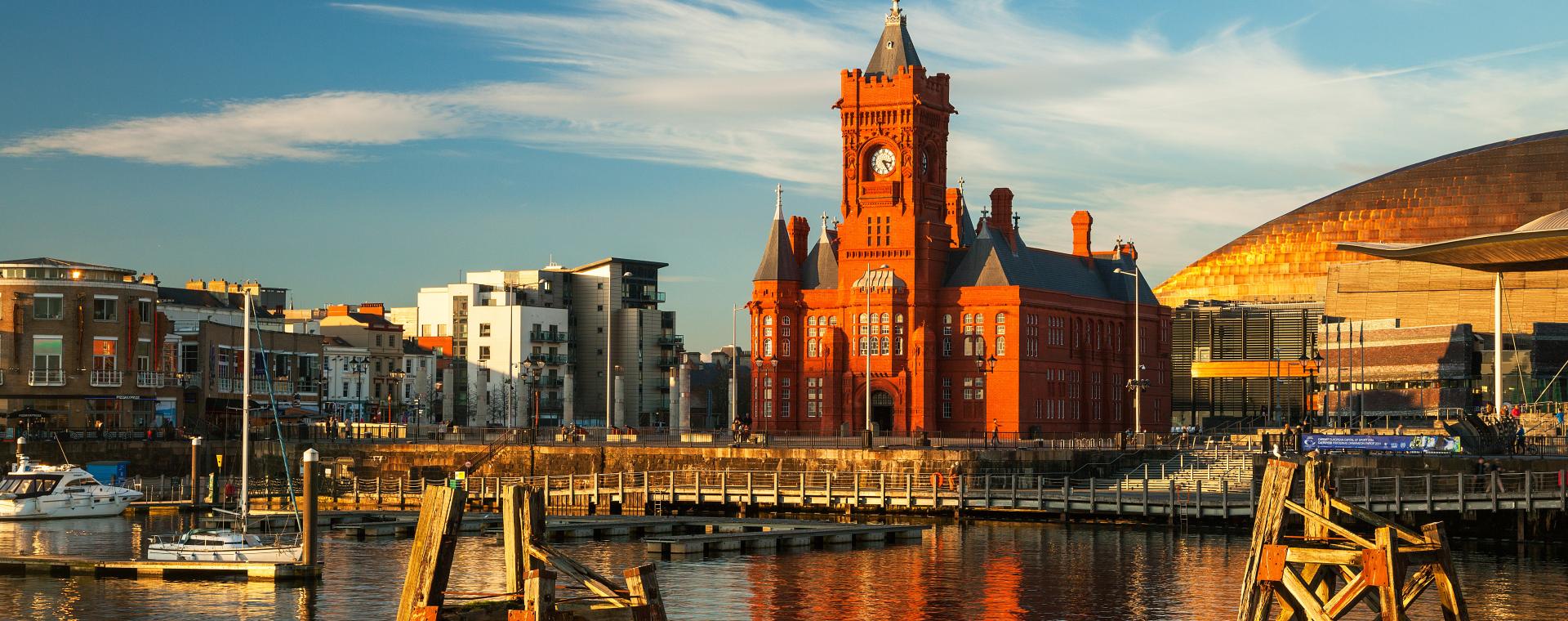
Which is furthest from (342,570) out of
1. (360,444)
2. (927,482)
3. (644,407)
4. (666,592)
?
(644,407)

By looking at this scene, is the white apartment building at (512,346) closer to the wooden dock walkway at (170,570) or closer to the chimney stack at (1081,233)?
the chimney stack at (1081,233)

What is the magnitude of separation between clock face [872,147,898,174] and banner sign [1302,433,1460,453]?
3376 cm

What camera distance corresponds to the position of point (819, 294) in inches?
4176

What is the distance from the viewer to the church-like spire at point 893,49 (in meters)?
104

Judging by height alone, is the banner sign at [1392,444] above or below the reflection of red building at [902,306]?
below

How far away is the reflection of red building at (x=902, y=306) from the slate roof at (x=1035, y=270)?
14 centimetres

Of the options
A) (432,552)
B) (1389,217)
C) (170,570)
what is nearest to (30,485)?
(170,570)

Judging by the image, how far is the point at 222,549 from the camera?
178ft

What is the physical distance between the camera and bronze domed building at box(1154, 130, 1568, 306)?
15350 centimetres

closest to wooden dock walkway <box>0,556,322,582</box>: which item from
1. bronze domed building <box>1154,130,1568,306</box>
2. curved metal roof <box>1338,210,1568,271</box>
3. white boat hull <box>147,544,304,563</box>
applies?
white boat hull <box>147,544,304,563</box>

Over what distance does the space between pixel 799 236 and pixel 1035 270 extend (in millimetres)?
14126

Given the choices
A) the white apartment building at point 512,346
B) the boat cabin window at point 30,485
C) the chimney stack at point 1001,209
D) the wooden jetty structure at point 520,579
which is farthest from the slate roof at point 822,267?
the wooden jetty structure at point 520,579

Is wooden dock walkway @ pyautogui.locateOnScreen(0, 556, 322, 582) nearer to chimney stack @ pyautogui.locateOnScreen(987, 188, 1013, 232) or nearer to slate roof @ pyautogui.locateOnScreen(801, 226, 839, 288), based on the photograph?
slate roof @ pyautogui.locateOnScreen(801, 226, 839, 288)

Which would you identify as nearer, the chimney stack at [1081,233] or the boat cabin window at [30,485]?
the boat cabin window at [30,485]
